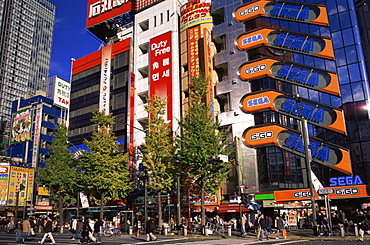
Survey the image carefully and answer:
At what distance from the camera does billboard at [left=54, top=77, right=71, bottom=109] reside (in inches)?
2817

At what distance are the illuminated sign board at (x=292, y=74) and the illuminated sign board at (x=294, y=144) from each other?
502 centimetres

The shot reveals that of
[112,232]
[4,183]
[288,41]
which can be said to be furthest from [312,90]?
[4,183]

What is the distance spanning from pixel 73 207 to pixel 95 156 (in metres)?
17.0

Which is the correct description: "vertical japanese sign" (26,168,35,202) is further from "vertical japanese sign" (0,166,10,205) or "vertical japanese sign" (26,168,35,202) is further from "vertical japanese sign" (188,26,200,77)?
"vertical japanese sign" (188,26,200,77)

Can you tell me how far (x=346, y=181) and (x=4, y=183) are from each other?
50.8 m

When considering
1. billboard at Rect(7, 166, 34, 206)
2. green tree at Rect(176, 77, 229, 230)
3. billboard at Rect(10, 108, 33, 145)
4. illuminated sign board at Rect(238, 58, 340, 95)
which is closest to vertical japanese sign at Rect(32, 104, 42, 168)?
billboard at Rect(10, 108, 33, 145)

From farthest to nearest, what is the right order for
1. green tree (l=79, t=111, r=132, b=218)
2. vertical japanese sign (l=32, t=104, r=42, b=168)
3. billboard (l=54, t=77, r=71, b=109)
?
billboard (l=54, t=77, r=71, b=109) → vertical japanese sign (l=32, t=104, r=42, b=168) → green tree (l=79, t=111, r=132, b=218)

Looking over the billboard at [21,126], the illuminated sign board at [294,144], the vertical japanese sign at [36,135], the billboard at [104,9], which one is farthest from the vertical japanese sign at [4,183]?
the illuminated sign board at [294,144]

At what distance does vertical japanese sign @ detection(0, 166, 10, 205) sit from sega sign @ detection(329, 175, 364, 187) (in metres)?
49.0

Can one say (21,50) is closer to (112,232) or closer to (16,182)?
(16,182)

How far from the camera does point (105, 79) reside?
48500 mm

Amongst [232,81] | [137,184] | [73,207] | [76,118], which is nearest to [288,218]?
[232,81]

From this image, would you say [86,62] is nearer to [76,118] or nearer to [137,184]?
[76,118]

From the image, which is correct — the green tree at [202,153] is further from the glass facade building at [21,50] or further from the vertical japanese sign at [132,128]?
the glass facade building at [21,50]
